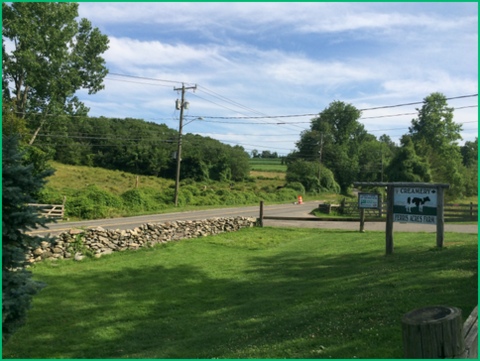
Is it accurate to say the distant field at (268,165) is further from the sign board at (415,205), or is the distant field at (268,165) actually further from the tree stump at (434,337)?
the tree stump at (434,337)

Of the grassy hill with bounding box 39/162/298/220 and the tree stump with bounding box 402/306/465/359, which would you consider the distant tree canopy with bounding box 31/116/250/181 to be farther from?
the tree stump with bounding box 402/306/465/359

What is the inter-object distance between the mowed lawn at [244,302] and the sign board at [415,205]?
3.04 ft

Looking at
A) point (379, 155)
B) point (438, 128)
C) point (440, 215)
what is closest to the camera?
point (440, 215)

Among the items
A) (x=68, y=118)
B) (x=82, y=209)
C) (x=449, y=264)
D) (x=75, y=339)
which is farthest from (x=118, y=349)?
(x=68, y=118)

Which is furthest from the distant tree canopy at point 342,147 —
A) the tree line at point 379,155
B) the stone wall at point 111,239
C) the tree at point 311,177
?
the stone wall at point 111,239

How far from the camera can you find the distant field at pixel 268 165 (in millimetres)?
87375

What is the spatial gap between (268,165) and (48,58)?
62602mm

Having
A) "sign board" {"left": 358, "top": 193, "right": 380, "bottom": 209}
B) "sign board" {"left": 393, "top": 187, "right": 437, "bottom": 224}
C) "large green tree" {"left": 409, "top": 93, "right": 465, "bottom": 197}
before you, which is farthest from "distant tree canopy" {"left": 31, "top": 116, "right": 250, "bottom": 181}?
"sign board" {"left": 393, "top": 187, "right": 437, "bottom": 224}

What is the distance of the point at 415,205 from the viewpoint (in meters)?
12.4

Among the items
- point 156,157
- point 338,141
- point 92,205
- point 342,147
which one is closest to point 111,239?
point 92,205

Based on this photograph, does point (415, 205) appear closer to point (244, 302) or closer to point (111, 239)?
point (244, 302)

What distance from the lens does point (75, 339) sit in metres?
7.28

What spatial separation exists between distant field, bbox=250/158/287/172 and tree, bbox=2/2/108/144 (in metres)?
50.0

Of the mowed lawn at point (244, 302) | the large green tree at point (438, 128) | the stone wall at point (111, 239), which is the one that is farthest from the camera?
→ the large green tree at point (438, 128)
